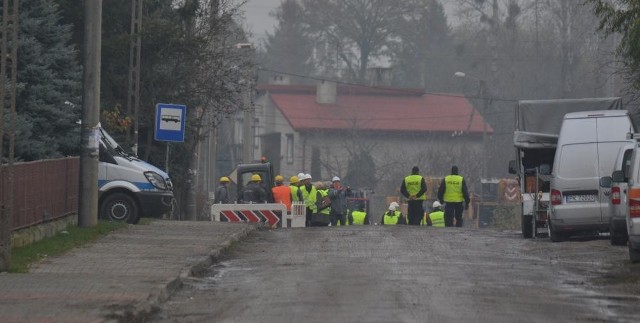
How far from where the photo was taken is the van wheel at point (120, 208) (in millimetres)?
24828

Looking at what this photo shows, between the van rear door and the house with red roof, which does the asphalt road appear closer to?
the van rear door

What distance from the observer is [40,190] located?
1983 cm

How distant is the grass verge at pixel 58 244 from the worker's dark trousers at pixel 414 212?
1033cm

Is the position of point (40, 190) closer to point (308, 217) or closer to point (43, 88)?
point (43, 88)

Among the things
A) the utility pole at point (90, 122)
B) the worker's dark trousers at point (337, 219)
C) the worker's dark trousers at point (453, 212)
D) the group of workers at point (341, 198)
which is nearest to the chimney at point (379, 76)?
the group of workers at point (341, 198)

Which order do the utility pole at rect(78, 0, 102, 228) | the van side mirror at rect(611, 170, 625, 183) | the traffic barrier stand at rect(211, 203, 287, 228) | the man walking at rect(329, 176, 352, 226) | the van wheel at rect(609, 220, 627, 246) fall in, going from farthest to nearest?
the man walking at rect(329, 176, 352, 226) < the traffic barrier stand at rect(211, 203, 287, 228) < the utility pole at rect(78, 0, 102, 228) < the van wheel at rect(609, 220, 627, 246) < the van side mirror at rect(611, 170, 625, 183)

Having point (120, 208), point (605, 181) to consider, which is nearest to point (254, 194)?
point (120, 208)

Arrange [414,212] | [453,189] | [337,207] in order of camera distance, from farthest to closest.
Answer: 1. [337,207]
2. [414,212]
3. [453,189]

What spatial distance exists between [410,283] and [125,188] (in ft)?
36.8

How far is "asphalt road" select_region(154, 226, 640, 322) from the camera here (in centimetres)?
1216

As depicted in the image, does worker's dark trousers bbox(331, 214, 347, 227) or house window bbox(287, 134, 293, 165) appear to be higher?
house window bbox(287, 134, 293, 165)

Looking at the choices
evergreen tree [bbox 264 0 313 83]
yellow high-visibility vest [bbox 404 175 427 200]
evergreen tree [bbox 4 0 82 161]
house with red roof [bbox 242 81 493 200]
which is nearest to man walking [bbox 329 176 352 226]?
yellow high-visibility vest [bbox 404 175 427 200]

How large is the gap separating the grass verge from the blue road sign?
5.70 m

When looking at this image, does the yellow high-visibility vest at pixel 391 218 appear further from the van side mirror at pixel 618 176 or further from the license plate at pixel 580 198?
the van side mirror at pixel 618 176
